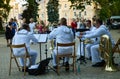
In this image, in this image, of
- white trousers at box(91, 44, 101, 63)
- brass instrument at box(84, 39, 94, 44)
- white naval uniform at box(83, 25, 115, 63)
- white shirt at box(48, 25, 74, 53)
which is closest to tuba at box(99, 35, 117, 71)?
white naval uniform at box(83, 25, 115, 63)

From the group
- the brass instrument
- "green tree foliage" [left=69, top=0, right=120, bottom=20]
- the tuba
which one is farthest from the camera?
"green tree foliage" [left=69, top=0, right=120, bottom=20]

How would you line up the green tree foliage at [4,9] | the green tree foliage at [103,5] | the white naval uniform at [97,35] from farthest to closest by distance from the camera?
the green tree foliage at [4,9]
the green tree foliage at [103,5]
the white naval uniform at [97,35]

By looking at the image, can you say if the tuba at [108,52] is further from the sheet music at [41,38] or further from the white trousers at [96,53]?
the sheet music at [41,38]

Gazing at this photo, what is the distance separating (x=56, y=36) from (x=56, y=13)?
65177 millimetres

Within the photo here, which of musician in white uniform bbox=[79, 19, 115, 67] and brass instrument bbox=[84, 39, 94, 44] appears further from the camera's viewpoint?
brass instrument bbox=[84, 39, 94, 44]

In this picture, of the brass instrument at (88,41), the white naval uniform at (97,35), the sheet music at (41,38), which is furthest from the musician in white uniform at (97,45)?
the sheet music at (41,38)

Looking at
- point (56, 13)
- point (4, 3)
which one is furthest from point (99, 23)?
point (56, 13)

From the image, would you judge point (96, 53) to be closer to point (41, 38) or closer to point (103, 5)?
point (41, 38)

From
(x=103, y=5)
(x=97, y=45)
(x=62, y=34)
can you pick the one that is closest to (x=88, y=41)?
(x=97, y=45)

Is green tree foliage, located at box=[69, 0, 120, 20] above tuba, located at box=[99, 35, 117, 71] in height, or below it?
above

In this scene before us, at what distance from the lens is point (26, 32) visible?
13180 millimetres

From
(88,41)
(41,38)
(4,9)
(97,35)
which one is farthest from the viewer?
(4,9)

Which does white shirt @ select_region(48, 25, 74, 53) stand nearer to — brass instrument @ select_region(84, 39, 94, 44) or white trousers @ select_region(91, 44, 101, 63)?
white trousers @ select_region(91, 44, 101, 63)

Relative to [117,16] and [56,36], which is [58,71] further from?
[117,16]
